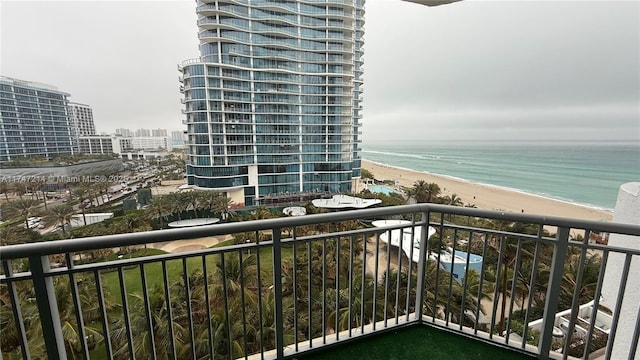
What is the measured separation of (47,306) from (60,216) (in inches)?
405

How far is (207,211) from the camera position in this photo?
1697 cm

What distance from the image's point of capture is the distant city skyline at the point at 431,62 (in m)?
4.71

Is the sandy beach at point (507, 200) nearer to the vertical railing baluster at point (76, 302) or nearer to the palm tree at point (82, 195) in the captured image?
the vertical railing baluster at point (76, 302)

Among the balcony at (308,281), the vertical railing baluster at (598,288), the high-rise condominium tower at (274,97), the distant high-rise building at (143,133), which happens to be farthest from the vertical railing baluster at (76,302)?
the high-rise condominium tower at (274,97)

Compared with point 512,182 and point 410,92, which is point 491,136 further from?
point 410,92

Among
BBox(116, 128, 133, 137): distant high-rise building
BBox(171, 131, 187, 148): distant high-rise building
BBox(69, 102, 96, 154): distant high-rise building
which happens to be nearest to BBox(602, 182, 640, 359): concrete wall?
BBox(69, 102, 96, 154): distant high-rise building

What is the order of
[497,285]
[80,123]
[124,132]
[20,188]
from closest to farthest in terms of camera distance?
[497,285] < [20,188] < [80,123] < [124,132]

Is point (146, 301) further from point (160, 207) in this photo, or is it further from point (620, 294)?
point (160, 207)

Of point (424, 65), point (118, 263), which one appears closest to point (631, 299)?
point (118, 263)

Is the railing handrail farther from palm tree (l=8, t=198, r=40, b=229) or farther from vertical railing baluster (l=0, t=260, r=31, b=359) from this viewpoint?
palm tree (l=8, t=198, r=40, b=229)

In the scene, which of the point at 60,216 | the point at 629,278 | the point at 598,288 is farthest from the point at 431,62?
the point at 60,216

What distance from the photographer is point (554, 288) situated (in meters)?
1.46

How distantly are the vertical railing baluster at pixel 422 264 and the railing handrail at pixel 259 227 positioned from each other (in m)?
0.10

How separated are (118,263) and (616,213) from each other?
629 centimetres
